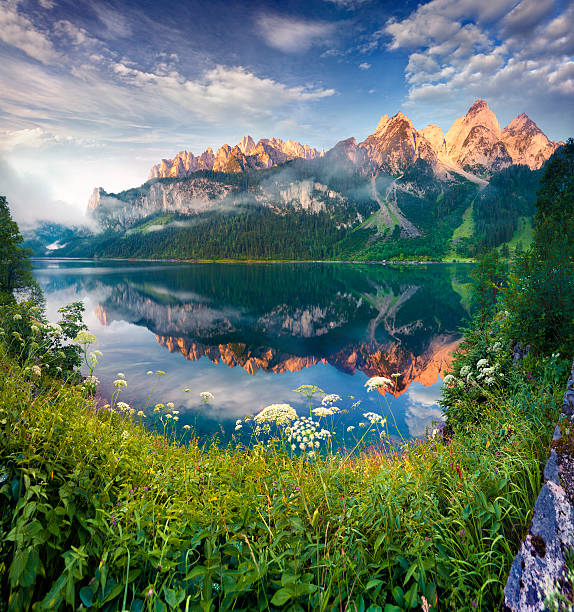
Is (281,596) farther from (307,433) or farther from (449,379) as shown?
(449,379)

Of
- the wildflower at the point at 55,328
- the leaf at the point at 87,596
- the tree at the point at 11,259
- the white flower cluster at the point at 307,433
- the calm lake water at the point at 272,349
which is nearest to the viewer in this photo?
the leaf at the point at 87,596

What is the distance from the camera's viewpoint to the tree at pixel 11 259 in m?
32.9

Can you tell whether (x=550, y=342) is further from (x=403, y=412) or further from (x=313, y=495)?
(x=403, y=412)

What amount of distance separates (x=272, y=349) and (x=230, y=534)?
3023 centimetres

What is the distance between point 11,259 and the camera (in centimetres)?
3356

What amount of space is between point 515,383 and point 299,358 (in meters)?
24.1

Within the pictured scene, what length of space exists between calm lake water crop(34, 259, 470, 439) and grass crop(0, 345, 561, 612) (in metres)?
3.00

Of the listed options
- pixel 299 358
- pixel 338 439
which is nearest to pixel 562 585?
pixel 338 439

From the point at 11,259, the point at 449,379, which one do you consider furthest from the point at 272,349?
the point at 11,259

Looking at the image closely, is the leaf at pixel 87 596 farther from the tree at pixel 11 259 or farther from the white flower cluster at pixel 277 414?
the tree at pixel 11 259

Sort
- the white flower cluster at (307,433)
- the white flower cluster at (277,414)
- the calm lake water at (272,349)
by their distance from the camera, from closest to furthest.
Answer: the white flower cluster at (307,433), the white flower cluster at (277,414), the calm lake water at (272,349)

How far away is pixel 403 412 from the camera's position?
1825 cm

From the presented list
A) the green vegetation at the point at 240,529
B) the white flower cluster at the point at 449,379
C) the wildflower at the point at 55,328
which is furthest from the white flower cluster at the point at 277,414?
the white flower cluster at the point at 449,379

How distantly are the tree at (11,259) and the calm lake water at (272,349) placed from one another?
886 cm
